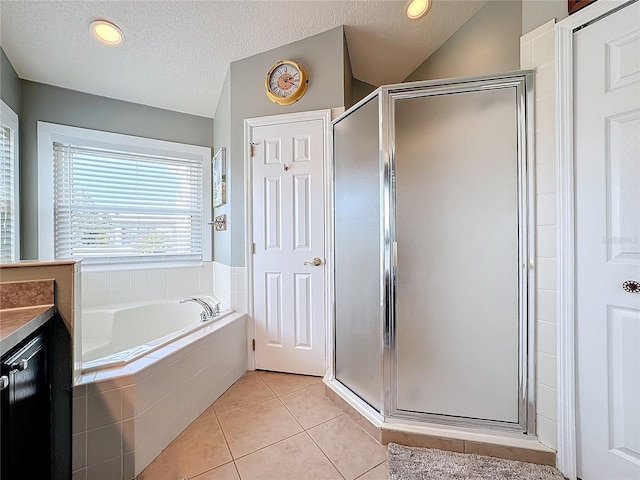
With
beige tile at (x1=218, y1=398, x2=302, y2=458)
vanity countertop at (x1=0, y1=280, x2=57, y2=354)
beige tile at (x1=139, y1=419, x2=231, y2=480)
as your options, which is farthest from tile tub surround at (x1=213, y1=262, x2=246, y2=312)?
vanity countertop at (x1=0, y1=280, x2=57, y2=354)

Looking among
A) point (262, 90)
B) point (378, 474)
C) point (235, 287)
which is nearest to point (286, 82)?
point (262, 90)

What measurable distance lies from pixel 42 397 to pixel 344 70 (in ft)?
8.04

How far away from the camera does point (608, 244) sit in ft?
3.56

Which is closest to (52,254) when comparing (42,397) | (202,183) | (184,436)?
(202,183)

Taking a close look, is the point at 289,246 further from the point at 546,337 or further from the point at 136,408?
the point at 546,337

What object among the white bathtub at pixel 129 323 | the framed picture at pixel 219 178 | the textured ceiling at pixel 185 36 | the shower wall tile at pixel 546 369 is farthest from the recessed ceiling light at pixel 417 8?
the white bathtub at pixel 129 323

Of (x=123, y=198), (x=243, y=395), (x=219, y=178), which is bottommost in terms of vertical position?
(x=243, y=395)

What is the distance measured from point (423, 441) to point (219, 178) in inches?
98.2

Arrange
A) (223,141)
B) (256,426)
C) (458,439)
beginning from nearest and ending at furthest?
(458,439) < (256,426) < (223,141)

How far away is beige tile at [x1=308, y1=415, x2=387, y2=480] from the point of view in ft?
4.10

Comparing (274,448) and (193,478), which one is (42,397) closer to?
(193,478)

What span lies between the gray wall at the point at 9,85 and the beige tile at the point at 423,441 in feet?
10.9

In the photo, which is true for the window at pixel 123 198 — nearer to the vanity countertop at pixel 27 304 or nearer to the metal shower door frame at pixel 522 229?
the vanity countertop at pixel 27 304

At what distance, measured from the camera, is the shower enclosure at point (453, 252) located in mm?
1285
